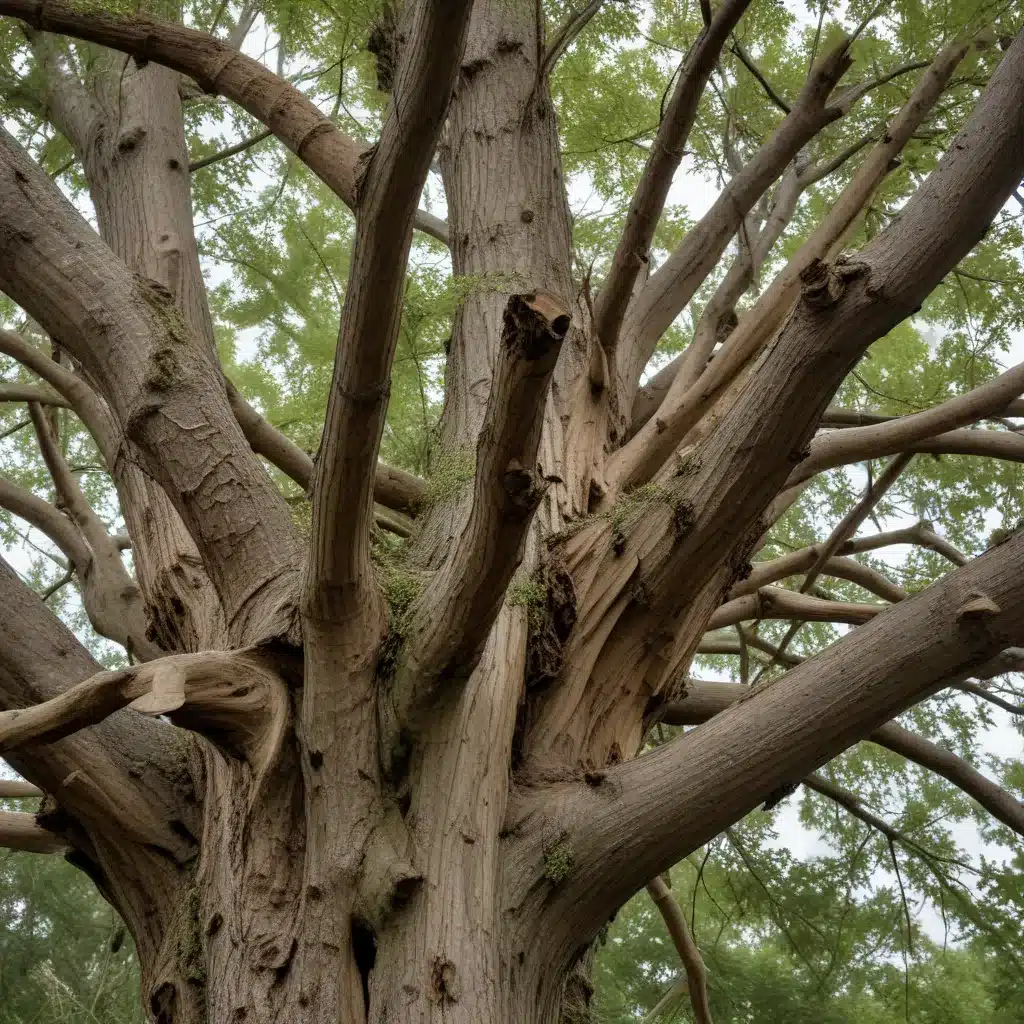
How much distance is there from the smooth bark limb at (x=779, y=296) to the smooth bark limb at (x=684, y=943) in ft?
4.40

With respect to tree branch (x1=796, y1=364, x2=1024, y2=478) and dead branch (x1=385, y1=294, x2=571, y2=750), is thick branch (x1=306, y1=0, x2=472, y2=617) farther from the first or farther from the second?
tree branch (x1=796, y1=364, x2=1024, y2=478)

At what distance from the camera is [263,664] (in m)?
2.04

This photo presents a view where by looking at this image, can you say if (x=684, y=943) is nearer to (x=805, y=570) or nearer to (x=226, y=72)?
(x=805, y=570)

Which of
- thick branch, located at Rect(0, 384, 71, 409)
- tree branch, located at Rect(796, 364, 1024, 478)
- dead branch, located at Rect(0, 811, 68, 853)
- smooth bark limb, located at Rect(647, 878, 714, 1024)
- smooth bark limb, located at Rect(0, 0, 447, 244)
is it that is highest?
smooth bark limb, located at Rect(0, 0, 447, 244)

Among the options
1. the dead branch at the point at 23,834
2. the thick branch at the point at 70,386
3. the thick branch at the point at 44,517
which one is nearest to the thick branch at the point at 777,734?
the dead branch at the point at 23,834

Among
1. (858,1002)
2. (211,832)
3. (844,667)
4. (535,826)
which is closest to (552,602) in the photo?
(535,826)

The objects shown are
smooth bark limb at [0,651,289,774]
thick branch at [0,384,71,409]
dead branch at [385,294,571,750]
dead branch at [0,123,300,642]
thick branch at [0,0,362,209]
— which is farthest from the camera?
thick branch at [0,384,71,409]

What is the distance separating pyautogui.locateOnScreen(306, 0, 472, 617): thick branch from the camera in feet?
4.25

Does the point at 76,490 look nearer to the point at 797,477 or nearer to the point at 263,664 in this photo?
the point at 263,664

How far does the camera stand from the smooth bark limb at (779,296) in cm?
231

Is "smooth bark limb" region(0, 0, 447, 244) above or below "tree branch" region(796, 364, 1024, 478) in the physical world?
above

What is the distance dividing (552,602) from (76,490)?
1.87 metres

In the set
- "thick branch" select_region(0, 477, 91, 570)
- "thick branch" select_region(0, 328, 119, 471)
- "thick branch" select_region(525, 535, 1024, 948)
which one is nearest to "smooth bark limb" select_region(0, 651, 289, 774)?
"thick branch" select_region(525, 535, 1024, 948)

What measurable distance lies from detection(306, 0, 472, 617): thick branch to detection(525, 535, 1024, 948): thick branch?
63 centimetres
